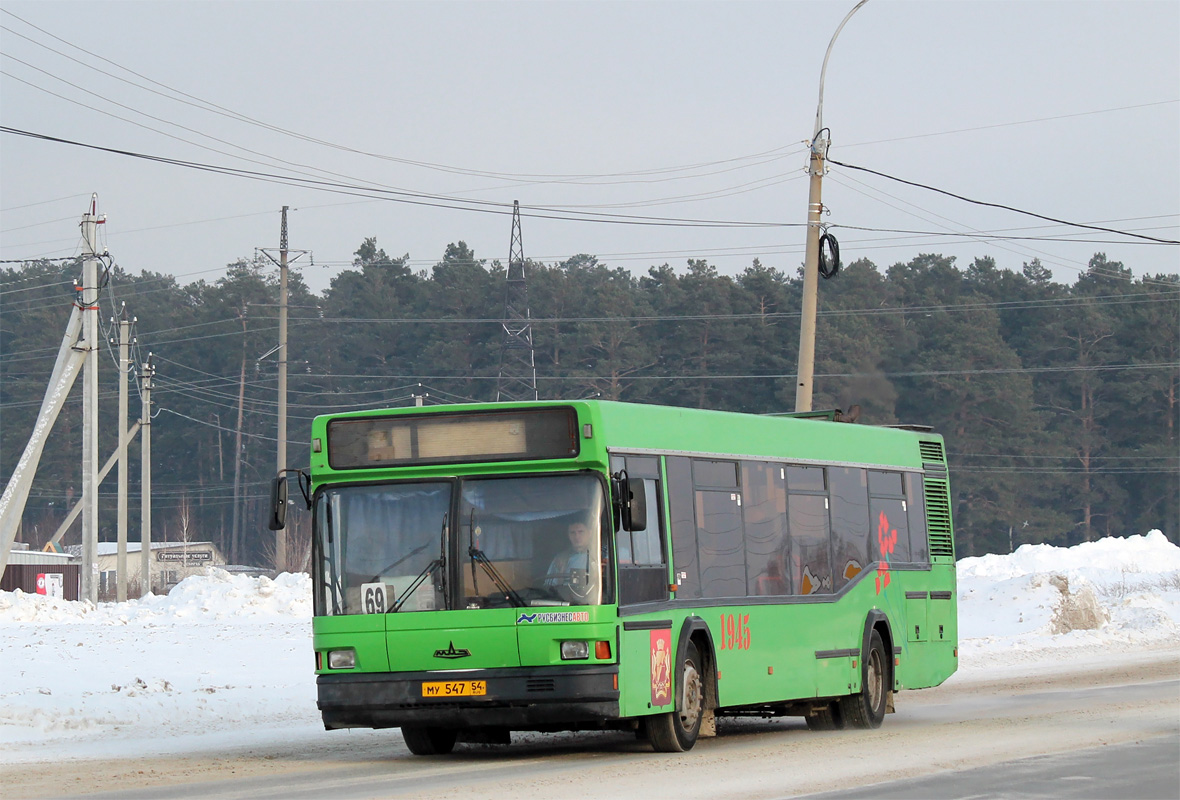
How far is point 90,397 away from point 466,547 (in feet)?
91.7

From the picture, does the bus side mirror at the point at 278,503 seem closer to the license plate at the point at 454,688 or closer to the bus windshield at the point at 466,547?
the bus windshield at the point at 466,547

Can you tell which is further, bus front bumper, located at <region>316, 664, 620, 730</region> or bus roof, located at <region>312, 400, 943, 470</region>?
bus roof, located at <region>312, 400, 943, 470</region>

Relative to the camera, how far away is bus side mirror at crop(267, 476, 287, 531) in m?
13.0

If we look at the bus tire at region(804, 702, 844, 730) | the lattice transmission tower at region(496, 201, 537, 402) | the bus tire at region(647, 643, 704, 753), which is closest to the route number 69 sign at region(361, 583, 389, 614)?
the bus tire at region(647, 643, 704, 753)

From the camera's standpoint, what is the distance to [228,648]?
2622cm

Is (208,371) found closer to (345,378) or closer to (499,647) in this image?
(345,378)

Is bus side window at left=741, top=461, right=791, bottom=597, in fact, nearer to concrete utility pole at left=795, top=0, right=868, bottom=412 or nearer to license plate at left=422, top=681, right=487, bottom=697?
license plate at left=422, top=681, right=487, bottom=697

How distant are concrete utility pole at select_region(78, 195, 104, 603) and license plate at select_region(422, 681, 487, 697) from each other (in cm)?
2542

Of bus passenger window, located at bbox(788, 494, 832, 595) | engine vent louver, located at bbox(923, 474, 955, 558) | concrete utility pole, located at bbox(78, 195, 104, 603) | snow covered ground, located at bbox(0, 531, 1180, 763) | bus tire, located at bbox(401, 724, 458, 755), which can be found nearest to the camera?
bus tire, located at bbox(401, 724, 458, 755)

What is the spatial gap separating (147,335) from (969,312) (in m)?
47.5

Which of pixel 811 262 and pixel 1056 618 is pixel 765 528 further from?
pixel 1056 618

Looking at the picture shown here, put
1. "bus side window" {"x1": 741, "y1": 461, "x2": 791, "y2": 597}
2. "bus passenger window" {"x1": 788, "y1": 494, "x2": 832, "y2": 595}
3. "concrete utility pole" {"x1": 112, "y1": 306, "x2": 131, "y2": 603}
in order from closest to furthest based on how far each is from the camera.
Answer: "bus side window" {"x1": 741, "y1": 461, "x2": 791, "y2": 597} < "bus passenger window" {"x1": 788, "y1": 494, "x2": 832, "y2": 595} < "concrete utility pole" {"x1": 112, "y1": 306, "x2": 131, "y2": 603}

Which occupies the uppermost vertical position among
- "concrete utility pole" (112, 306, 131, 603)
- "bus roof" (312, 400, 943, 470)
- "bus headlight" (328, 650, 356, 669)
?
"concrete utility pole" (112, 306, 131, 603)

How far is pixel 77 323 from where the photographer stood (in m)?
37.1
